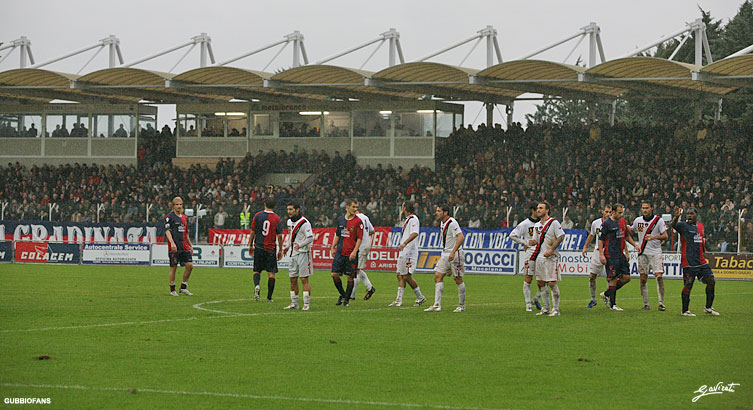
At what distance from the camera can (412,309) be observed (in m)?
19.6

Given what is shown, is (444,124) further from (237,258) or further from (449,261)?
(449,261)

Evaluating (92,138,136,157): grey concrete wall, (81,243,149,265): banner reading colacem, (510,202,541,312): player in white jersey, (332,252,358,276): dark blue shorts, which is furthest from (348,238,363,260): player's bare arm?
(92,138,136,157): grey concrete wall

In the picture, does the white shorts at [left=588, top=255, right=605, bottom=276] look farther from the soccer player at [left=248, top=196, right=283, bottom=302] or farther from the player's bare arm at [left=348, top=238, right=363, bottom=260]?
the soccer player at [left=248, top=196, right=283, bottom=302]

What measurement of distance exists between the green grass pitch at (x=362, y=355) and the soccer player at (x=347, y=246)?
1.87ft

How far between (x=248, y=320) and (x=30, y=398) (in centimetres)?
775

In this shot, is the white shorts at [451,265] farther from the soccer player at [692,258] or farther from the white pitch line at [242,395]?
the white pitch line at [242,395]

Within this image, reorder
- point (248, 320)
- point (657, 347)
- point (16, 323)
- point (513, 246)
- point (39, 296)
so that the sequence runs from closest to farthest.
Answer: point (657, 347)
point (16, 323)
point (248, 320)
point (39, 296)
point (513, 246)

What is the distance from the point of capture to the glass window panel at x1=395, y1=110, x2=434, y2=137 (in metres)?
53.6

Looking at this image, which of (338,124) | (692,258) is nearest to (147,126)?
(338,124)

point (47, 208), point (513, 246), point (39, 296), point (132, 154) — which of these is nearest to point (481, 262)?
point (513, 246)

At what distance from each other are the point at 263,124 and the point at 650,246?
38.9 m

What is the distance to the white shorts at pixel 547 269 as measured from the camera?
18.1m

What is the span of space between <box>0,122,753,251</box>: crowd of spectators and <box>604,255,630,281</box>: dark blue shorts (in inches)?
602

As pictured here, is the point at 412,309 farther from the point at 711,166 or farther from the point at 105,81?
the point at 105,81
